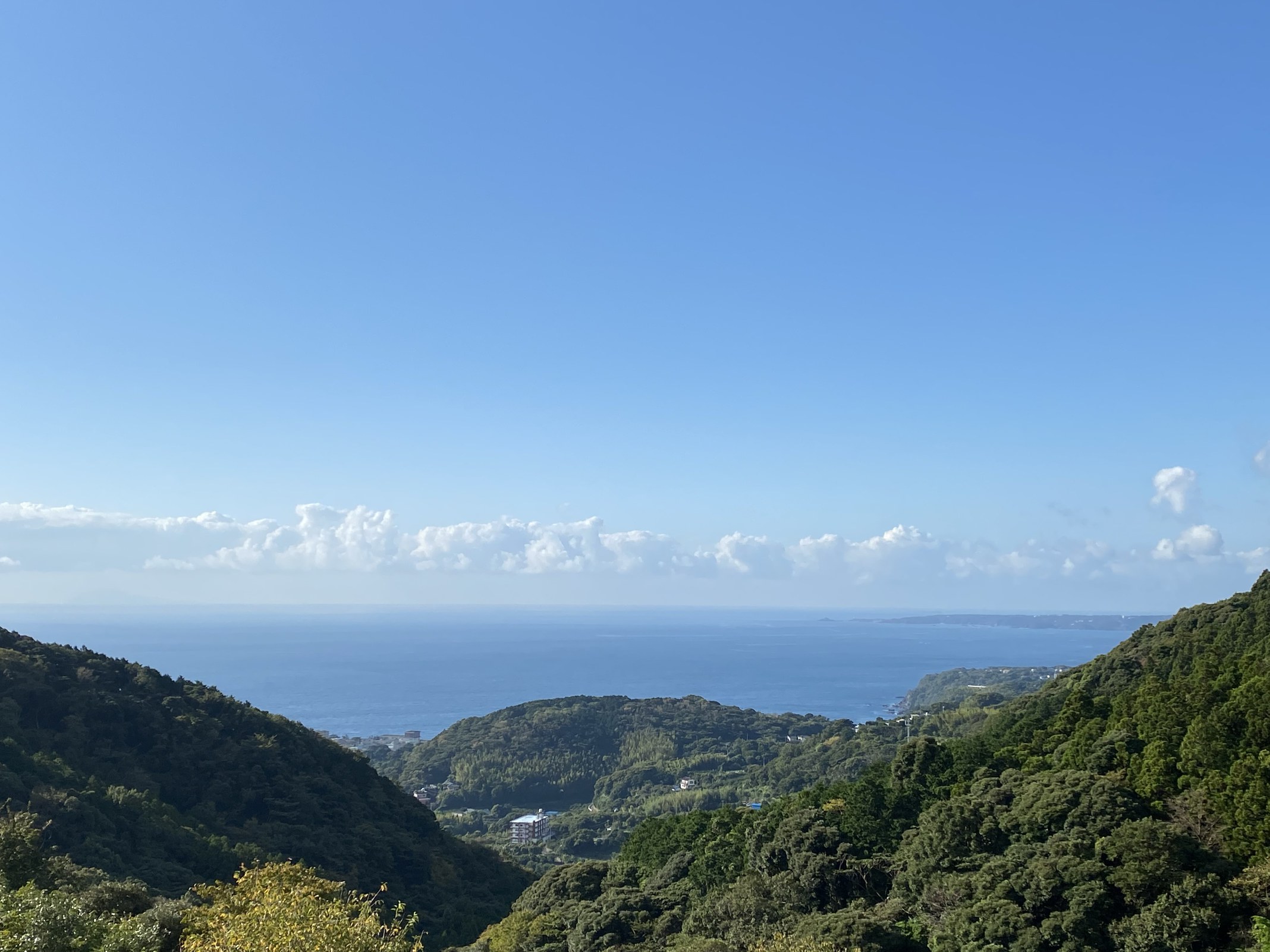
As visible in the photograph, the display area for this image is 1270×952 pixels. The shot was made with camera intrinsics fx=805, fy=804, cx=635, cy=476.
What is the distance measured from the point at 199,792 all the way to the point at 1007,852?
38732 millimetres

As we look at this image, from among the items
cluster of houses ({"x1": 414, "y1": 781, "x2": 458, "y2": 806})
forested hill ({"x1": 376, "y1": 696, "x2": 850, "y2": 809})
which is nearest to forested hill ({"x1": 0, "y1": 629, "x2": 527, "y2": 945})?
cluster of houses ({"x1": 414, "y1": 781, "x2": 458, "y2": 806})

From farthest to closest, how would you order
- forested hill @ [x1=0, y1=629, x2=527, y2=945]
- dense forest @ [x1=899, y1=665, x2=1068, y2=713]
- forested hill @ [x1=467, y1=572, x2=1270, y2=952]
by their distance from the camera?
1. dense forest @ [x1=899, y1=665, x2=1068, y2=713]
2. forested hill @ [x1=0, y1=629, x2=527, y2=945]
3. forested hill @ [x1=467, y1=572, x2=1270, y2=952]

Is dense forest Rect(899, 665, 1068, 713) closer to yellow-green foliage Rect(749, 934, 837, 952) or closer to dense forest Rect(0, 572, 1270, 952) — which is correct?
dense forest Rect(0, 572, 1270, 952)

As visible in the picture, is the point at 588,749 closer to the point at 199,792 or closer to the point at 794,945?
the point at 199,792

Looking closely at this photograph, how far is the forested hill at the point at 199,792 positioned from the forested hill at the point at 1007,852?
39.1 feet

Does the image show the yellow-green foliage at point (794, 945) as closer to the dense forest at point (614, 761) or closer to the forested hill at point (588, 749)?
the dense forest at point (614, 761)

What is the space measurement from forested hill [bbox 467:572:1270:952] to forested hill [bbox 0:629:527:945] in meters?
11.9

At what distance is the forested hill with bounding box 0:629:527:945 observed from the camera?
111ft

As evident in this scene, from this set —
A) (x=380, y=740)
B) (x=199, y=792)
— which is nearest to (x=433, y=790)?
(x=380, y=740)

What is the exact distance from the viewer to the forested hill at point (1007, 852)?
1867 centimetres

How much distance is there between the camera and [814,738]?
99812 mm

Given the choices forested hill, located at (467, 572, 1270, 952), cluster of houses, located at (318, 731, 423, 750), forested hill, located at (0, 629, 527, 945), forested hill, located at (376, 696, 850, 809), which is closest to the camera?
forested hill, located at (467, 572, 1270, 952)

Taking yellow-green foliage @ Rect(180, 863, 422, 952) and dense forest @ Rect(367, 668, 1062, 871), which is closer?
yellow-green foliage @ Rect(180, 863, 422, 952)

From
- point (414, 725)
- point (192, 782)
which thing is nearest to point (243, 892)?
point (192, 782)
